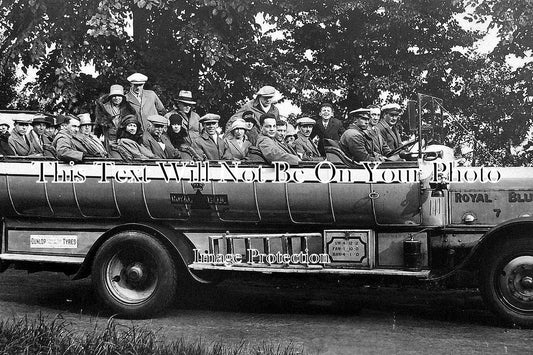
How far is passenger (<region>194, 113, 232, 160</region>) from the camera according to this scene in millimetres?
8062

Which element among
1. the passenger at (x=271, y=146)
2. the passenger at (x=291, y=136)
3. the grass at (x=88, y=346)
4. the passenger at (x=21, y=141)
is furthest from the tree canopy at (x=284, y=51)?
the grass at (x=88, y=346)

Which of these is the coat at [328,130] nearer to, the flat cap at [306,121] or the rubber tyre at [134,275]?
the flat cap at [306,121]

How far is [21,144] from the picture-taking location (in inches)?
373

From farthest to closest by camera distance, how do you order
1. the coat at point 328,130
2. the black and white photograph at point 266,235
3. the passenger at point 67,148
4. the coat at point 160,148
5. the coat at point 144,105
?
1. the coat at point 328,130
2. the coat at point 144,105
3. the coat at point 160,148
4. the passenger at point 67,148
5. the black and white photograph at point 266,235

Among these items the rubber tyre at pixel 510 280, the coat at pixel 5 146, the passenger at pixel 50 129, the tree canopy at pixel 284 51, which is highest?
the tree canopy at pixel 284 51

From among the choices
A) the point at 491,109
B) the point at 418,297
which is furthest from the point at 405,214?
the point at 491,109

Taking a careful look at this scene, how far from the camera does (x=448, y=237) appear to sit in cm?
688

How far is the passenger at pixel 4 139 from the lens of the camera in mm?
9198

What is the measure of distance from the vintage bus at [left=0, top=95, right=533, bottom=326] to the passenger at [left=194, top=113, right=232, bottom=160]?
1022 millimetres

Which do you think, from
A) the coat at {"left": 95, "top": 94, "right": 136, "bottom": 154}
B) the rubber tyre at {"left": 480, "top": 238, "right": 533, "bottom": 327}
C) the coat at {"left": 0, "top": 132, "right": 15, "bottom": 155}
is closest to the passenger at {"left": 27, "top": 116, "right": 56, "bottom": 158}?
the coat at {"left": 0, "top": 132, "right": 15, "bottom": 155}

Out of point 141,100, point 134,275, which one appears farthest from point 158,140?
point 134,275

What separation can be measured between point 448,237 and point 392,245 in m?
0.55

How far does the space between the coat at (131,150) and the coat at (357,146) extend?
6.26ft

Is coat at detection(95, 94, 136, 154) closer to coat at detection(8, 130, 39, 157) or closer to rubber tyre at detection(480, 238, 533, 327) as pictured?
coat at detection(8, 130, 39, 157)
